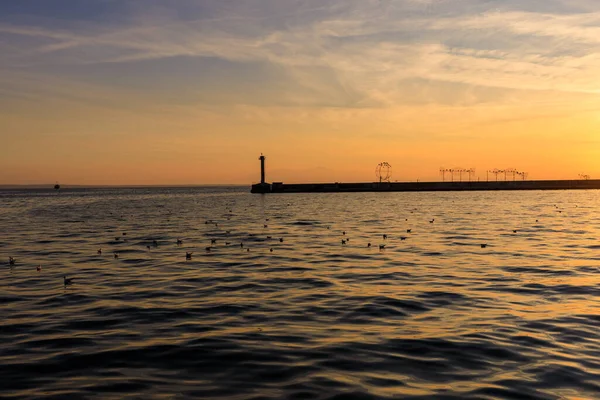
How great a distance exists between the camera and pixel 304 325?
534 inches

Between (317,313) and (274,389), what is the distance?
573 cm

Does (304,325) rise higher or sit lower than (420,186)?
lower

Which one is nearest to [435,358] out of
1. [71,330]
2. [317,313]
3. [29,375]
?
[317,313]

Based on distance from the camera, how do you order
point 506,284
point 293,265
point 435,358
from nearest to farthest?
point 435,358 → point 506,284 → point 293,265

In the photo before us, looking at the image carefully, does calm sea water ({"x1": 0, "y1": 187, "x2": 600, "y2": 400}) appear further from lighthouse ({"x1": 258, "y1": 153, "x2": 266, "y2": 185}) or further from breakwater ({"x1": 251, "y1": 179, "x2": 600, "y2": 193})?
breakwater ({"x1": 251, "y1": 179, "x2": 600, "y2": 193})

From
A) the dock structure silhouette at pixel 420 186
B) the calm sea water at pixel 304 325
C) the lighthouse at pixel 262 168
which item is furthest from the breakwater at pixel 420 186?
the calm sea water at pixel 304 325

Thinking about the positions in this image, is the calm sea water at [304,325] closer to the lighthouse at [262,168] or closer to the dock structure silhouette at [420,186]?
the lighthouse at [262,168]

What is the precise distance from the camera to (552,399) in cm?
869

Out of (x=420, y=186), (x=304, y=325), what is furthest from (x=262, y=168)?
(x=304, y=325)

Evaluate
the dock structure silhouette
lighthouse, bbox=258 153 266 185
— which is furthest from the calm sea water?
the dock structure silhouette

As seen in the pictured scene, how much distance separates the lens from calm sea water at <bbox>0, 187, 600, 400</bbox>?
949 centimetres

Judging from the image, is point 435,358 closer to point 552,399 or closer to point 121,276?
point 552,399

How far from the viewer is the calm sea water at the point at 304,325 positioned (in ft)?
31.1

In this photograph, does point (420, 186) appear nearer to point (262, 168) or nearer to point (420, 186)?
point (420, 186)
